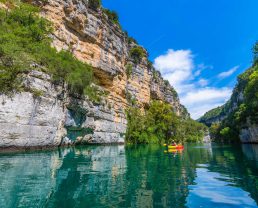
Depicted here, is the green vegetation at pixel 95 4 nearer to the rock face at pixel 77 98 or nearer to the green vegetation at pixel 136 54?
the rock face at pixel 77 98

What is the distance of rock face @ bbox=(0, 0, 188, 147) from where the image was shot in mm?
16922

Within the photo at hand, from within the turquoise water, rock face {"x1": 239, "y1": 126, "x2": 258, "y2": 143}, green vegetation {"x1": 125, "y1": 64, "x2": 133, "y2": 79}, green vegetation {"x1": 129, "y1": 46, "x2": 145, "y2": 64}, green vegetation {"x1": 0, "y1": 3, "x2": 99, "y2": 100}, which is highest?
green vegetation {"x1": 129, "y1": 46, "x2": 145, "y2": 64}

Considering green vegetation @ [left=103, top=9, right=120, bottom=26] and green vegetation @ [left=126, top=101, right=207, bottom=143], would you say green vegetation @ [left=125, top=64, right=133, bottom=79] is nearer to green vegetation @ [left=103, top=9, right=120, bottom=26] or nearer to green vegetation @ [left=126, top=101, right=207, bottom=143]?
green vegetation @ [left=126, top=101, right=207, bottom=143]

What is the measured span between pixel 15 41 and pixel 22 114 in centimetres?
686

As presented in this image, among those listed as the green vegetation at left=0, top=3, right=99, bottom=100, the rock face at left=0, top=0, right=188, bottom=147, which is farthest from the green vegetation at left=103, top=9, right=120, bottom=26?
the green vegetation at left=0, top=3, right=99, bottom=100

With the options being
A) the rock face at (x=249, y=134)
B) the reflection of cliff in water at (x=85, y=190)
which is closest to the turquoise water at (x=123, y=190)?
the reflection of cliff in water at (x=85, y=190)

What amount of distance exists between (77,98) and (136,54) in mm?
31435

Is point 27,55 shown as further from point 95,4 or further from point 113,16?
point 113,16

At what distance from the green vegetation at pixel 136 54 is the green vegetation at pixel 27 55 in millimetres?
26907

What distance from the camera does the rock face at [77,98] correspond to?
666 inches

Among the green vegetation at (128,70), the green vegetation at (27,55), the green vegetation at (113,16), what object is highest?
the green vegetation at (113,16)

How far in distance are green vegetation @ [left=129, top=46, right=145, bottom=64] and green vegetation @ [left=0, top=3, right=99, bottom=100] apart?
26.9 metres

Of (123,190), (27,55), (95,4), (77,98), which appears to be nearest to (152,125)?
(77,98)

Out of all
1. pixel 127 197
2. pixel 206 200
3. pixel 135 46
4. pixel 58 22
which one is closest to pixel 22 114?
pixel 127 197
